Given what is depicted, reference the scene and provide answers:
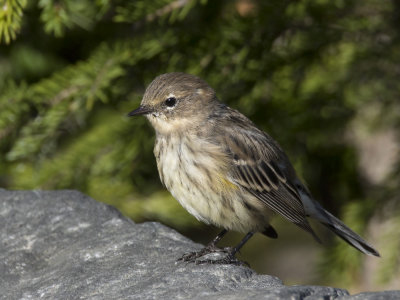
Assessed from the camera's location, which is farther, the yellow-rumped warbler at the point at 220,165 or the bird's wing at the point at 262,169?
the bird's wing at the point at 262,169

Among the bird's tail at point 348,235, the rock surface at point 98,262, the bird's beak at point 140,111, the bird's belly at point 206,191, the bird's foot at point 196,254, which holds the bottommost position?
the rock surface at point 98,262

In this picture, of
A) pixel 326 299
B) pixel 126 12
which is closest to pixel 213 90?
pixel 126 12

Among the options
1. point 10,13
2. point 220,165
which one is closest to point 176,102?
point 220,165

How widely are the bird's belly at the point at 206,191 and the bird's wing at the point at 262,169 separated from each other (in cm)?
9

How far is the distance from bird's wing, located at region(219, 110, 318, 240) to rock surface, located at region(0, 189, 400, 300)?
693 mm

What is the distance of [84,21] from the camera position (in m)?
4.48

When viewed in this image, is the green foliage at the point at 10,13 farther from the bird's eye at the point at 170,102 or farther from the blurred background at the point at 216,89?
the bird's eye at the point at 170,102

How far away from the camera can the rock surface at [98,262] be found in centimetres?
296

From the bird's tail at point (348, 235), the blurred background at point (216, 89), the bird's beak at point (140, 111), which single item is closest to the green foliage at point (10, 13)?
the blurred background at point (216, 89)

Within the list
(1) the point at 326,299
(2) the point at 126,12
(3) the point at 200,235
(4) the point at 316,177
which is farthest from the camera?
(3) the point at 200,235

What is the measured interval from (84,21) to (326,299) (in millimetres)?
2506

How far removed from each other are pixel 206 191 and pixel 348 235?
3.16ft

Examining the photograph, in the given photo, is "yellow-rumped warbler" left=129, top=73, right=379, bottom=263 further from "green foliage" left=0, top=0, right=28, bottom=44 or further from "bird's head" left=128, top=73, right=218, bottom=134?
"green foliage" left=0, top=0, right=28, bottom=44

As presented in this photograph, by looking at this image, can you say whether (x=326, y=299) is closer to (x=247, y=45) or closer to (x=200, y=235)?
(x=247, y=45)
